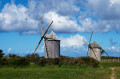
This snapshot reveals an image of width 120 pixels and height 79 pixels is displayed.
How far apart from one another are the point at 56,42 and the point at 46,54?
3.36 m

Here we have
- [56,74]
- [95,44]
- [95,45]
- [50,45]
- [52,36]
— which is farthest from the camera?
[95,44]

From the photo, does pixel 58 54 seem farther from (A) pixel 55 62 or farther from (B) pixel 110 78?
(B) pixel 110 78

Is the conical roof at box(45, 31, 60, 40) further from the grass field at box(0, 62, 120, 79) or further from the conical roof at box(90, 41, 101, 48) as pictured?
the grass field at box(0, 62, 120, 79)

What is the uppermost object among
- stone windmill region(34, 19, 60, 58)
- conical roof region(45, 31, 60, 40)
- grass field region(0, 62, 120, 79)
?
conical roof region(45, 31, 60, 40)

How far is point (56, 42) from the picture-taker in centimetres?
4391

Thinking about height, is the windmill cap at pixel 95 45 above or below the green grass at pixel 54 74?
above

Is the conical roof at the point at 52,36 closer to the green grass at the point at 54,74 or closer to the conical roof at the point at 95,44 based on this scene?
the conical roof at the point at 95,44

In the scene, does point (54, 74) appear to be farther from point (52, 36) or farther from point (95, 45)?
point (95, 45)

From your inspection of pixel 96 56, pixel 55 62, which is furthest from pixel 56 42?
pixel 96 56

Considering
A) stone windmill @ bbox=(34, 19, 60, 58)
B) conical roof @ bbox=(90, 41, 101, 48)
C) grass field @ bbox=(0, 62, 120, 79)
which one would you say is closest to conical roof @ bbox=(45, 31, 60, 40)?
stone windmill @ bbox=(34, 19, 60, 58)

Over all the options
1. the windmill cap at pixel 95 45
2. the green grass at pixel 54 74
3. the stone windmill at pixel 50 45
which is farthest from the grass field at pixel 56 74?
the windmill cap at pixel 95 45

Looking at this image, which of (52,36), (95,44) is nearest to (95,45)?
(95,44)

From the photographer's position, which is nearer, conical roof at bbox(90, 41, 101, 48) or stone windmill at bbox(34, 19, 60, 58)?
stone windmill at bbox(34, 19, 60, 58)

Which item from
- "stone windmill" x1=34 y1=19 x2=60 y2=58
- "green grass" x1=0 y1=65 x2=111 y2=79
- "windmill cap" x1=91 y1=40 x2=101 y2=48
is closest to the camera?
"green grass" x1=0 y1=65 x2=111 y2=79
